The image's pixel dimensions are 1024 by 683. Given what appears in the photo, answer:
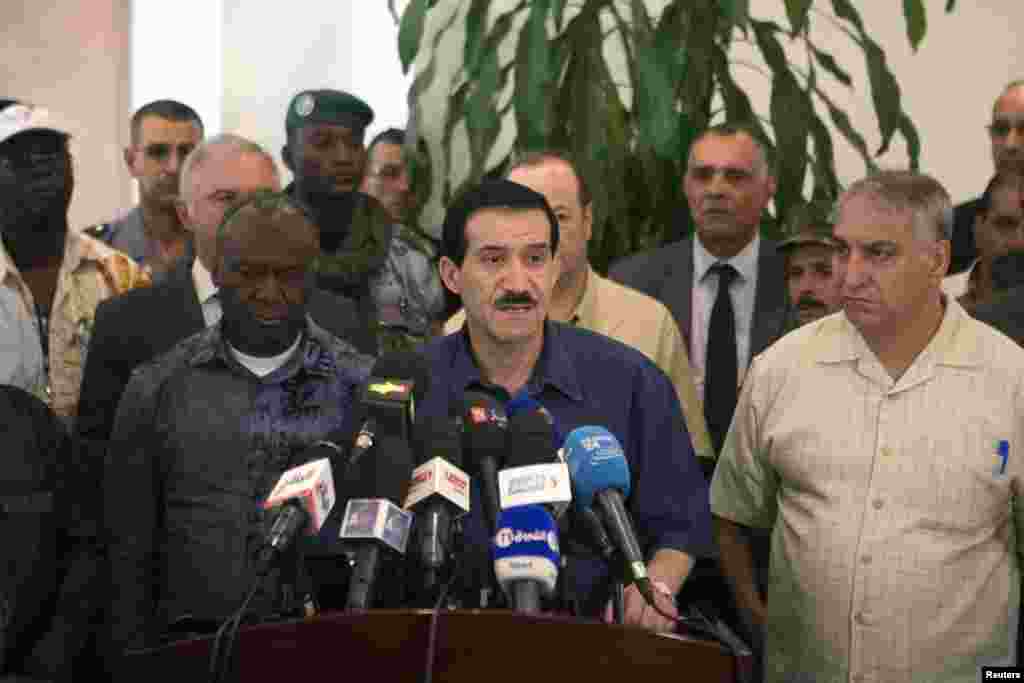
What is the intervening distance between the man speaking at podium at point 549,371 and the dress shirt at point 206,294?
2.84ft

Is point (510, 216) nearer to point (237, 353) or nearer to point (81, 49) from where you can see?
point (237, 353)

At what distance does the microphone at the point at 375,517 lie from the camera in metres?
2.15

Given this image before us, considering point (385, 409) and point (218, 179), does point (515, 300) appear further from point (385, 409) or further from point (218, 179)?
point (218, 179)

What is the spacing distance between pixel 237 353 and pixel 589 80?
2.39 metres

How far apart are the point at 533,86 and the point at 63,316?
184cm

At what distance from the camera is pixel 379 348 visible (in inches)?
158

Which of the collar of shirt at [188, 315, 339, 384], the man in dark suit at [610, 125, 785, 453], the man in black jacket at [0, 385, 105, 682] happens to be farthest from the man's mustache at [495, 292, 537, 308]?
the man in dark suit at [610, 125, 785, 453]

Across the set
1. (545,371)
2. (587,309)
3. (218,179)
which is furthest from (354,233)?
(545,371)

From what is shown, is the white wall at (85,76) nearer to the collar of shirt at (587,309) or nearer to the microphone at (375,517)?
the collar of shirt at (587,309)

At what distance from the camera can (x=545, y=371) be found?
2990mm

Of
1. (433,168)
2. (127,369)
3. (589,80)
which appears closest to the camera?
(127,369)

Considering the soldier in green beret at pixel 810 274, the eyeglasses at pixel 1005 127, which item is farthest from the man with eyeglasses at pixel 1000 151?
the soldier in green beret at pixel 810 274

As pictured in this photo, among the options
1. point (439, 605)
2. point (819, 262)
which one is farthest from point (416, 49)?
point (439, 605)

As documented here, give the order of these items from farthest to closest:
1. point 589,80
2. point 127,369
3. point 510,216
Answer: point 589,80
point 127,369
point 510,216
